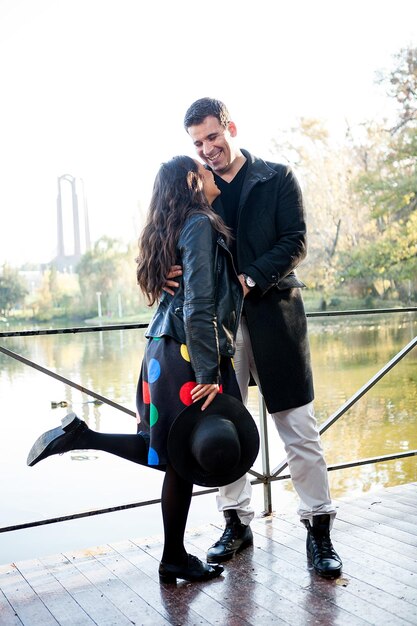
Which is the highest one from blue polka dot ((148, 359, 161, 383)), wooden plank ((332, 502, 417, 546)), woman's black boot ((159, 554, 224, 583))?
blue polka dot ((148, 359, 161, 383))

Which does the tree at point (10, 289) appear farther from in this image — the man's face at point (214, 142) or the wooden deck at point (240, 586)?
the man's face at point (214, 142)

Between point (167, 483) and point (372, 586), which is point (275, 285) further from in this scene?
point (372, 586)

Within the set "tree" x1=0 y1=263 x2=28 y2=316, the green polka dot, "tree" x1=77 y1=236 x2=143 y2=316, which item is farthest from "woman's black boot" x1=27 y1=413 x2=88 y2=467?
"tree" x1=0 y1=263 x2=28 y2=316

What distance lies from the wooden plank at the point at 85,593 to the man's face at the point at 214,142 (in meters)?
1.21

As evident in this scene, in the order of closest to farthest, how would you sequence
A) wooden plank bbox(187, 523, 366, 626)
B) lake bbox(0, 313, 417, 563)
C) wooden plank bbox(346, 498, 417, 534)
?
wooden plank bbox(187, 523, 366, 626), wooden plank bbox(346, 498, 417, 534), lake bbox(0, 313, 417, 563)

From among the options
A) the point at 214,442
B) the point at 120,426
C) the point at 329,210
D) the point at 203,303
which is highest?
the point at 329,210

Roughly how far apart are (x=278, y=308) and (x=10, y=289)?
739 inches

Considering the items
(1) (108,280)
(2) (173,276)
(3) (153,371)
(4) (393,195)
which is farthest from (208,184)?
(1) (108,280)

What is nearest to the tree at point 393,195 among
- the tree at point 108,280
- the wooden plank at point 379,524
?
the tree at point 108,280

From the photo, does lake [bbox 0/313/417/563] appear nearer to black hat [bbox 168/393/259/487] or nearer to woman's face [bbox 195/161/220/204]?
black hat [bbox 168/393/259/487]

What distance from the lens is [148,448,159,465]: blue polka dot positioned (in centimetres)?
189

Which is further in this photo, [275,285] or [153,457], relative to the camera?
[275,285]

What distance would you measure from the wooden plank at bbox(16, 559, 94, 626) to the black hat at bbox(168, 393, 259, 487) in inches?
16.6

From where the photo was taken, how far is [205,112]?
6.76 feet
